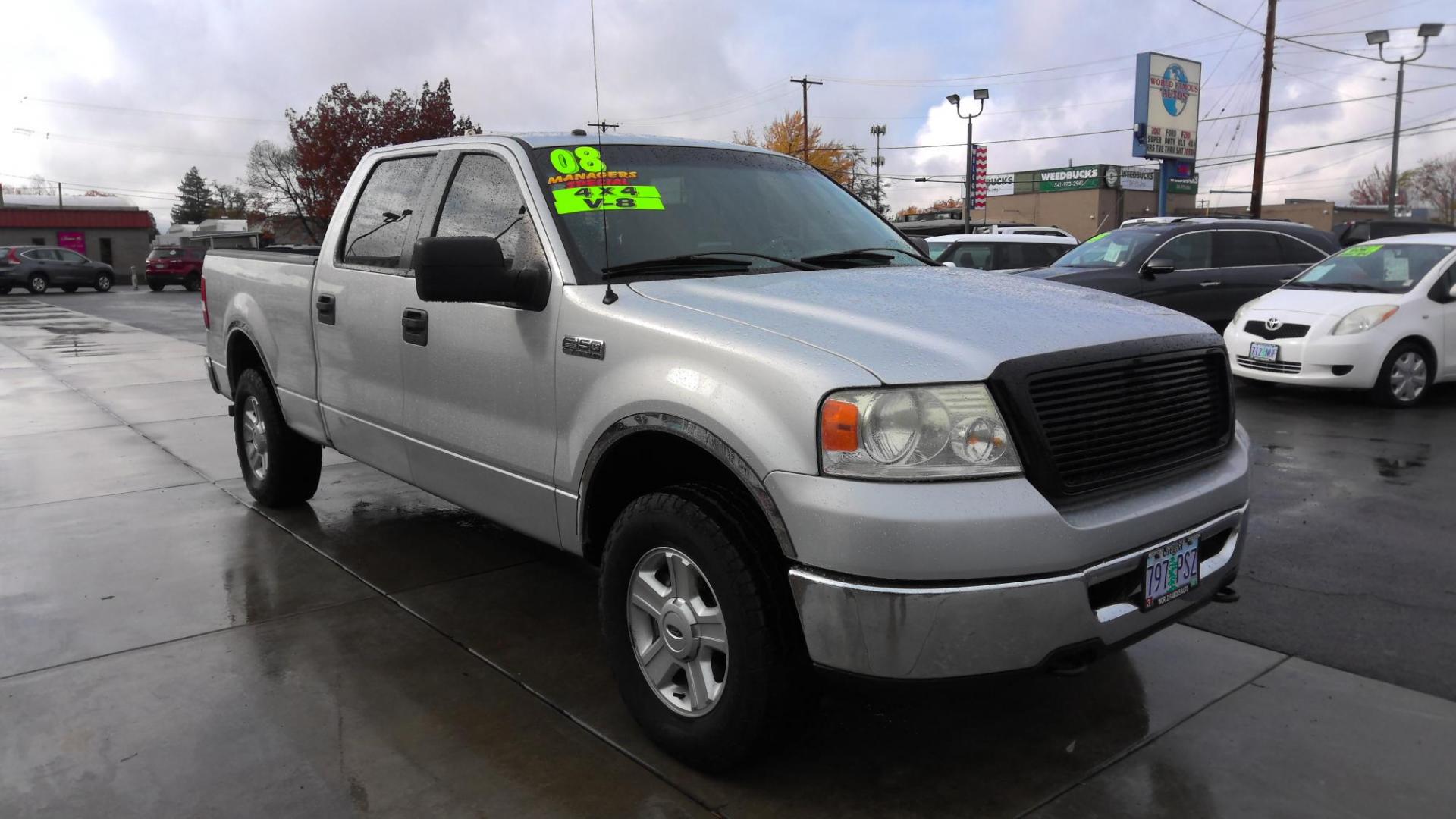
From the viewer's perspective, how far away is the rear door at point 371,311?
430cm

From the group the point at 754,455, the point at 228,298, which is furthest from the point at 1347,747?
the point at 228,298

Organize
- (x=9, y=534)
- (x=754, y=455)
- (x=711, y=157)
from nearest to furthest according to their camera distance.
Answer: (x=754, y=455), (x=711, y=157), (x=9, y=534)

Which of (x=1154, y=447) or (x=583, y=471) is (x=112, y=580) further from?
(x=1154, y=447)

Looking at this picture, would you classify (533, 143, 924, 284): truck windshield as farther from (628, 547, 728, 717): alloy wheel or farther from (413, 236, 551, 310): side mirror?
(628, 547, 728, 717): alloy wheel

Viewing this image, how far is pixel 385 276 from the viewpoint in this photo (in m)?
4.36

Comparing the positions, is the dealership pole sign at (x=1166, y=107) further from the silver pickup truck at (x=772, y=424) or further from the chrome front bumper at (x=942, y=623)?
the chrome front bumper at (x=942, y=623)

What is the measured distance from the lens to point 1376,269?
9672 mm

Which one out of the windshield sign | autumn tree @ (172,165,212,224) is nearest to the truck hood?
the windshield sign

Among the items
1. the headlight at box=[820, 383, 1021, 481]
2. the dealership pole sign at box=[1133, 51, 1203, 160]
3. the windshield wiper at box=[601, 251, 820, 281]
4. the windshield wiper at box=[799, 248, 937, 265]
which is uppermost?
the dealership pole sign at box=[1133, 51, 1203, 160]

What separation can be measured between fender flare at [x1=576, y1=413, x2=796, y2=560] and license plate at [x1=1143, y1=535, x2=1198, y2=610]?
94cm

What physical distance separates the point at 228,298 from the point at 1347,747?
221 inches

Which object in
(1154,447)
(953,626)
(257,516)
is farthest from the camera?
(257,516)

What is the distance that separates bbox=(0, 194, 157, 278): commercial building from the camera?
54750mm

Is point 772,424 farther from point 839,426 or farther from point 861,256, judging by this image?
point 861,256
